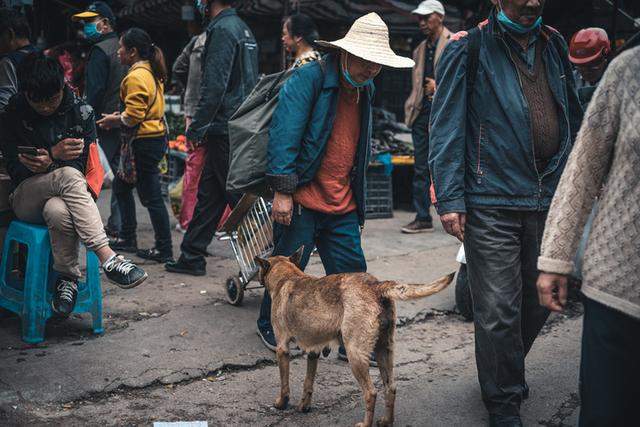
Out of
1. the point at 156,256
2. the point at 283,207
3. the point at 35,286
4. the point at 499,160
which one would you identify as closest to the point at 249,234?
the point at 283,207

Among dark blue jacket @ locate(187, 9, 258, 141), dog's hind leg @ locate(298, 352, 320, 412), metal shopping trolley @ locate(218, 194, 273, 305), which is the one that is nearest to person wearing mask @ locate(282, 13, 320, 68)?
dark blue jacket @ locate(187, 9, 258, 141)

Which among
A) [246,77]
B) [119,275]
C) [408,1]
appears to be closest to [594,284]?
[119,275]

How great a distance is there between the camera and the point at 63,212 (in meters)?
4.71

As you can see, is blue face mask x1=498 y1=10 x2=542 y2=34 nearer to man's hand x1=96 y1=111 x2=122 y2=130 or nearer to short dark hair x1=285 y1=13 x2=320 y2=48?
short dark hair x1=285 y1=13 x2=320 y2=48

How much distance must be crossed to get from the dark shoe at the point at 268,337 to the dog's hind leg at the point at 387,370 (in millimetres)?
1239

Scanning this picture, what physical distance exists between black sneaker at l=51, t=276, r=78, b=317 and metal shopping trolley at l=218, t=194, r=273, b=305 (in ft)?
4.15

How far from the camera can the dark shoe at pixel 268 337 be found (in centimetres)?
491

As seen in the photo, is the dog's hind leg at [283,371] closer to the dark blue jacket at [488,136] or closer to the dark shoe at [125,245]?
the dark blue jacket at [488,136]

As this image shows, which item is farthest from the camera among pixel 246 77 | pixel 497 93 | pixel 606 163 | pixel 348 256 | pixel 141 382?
pixel 246 77

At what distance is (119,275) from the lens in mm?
4777

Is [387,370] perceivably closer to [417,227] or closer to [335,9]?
[417,227]

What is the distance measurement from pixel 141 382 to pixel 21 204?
1495mm

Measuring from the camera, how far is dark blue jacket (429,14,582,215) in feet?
12.2

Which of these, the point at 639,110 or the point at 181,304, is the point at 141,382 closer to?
the point at 181,304
